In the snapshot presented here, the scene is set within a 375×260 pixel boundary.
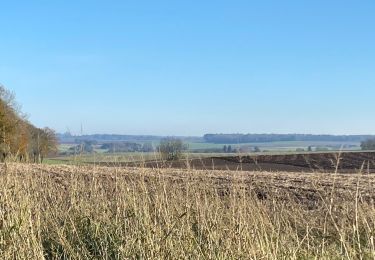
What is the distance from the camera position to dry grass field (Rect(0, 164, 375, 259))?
14.7 ft

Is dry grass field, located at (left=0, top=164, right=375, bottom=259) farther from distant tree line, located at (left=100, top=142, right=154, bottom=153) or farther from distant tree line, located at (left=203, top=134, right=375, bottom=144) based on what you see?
distant tree line, located at (left=203, top=134, right=375, bottom=144)

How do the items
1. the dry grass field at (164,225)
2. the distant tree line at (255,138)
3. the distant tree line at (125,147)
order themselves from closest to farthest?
the dry grass field at (164,225), the distant tree line at (255,138), the distant tree line at (125,147)

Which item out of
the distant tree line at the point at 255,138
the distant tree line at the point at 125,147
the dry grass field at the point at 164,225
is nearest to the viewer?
the dry grass field at the point at 164,225

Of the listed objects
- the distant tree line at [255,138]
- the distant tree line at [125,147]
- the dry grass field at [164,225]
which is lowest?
the dry grass field at [164,225]

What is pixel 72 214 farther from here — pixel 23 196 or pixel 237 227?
pixel 237 227

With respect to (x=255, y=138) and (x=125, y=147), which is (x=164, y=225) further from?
(x=255, y=138)

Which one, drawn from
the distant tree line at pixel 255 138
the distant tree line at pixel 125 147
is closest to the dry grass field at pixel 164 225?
the distant tree line at pixel 125 147

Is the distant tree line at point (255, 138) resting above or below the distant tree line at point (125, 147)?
above

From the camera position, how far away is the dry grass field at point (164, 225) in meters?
4.49

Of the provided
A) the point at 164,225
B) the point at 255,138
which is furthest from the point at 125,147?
the point at 255,138

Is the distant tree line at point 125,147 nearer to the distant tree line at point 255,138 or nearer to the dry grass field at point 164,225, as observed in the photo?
the dry grass field at point 164,225

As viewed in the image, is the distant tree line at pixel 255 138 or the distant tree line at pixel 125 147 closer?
the distant tree line at pixel 255 138

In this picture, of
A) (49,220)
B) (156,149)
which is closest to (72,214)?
(49,220)

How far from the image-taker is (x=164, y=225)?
5531mm
